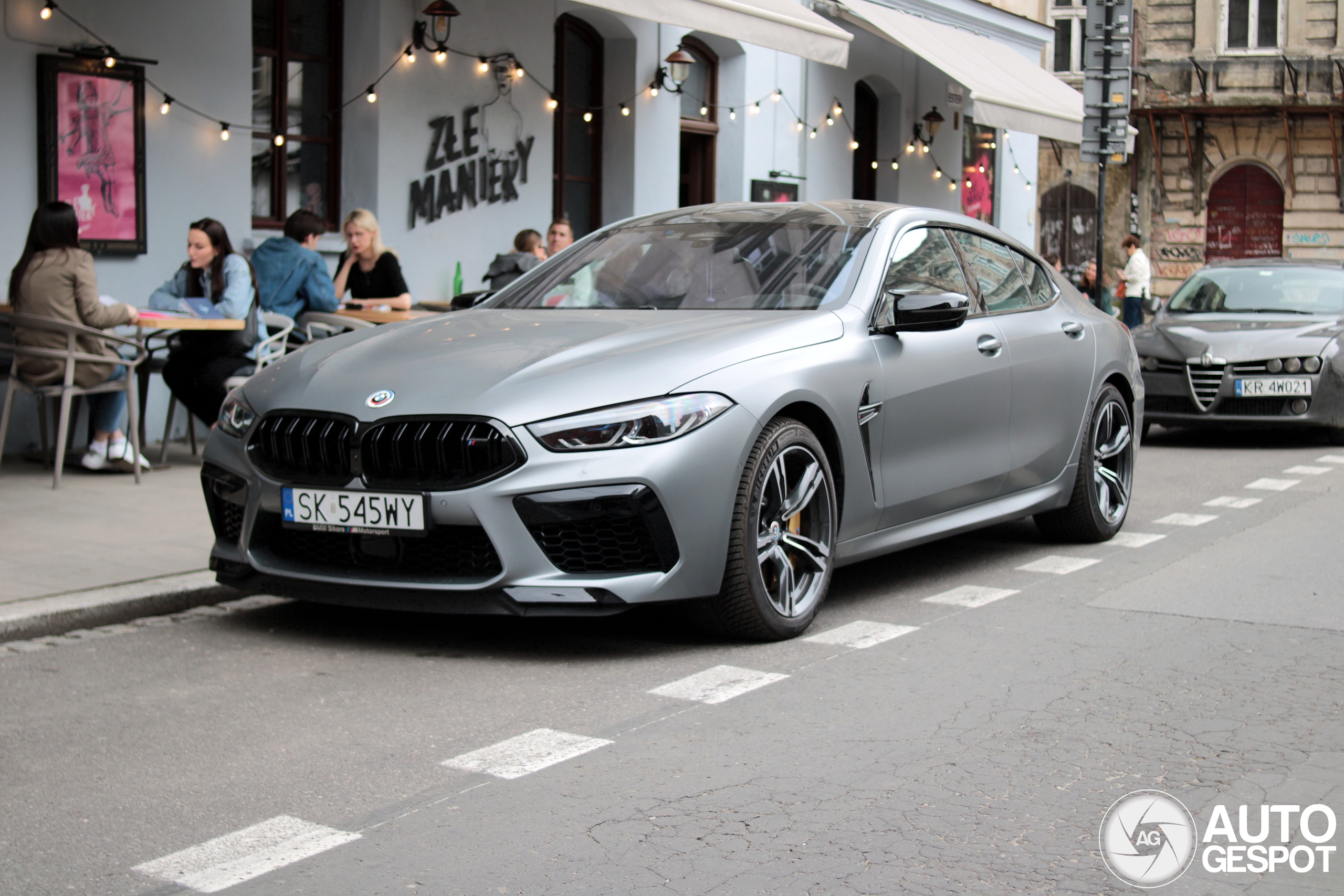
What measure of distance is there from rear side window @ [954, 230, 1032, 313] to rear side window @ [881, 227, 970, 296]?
16cm

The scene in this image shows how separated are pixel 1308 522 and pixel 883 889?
245 inches

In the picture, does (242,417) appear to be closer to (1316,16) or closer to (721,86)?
(721,86)

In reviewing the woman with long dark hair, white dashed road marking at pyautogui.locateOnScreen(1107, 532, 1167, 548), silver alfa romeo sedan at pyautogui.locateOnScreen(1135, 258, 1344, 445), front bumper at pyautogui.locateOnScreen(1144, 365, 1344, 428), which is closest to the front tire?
white dashed road marking at pyautogui.locateOnScreen(1107, 532, 1167, 548)

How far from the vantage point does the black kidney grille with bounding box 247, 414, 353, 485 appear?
5289mm

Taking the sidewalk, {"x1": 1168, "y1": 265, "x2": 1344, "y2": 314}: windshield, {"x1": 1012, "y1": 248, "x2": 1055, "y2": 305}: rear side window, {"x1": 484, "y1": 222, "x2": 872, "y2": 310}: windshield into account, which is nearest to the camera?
the sidewalk

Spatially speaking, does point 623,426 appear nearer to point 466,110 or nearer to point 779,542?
point 779,542

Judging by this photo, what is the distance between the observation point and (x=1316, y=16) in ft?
132

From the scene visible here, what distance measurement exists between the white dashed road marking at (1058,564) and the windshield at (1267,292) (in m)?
7.05

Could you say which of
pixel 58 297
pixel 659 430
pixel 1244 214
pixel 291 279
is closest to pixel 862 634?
pixel 659 430

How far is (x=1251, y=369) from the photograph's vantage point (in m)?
12.7

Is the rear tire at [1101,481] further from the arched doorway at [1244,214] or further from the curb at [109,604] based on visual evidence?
the arched doorway at [1244,214]

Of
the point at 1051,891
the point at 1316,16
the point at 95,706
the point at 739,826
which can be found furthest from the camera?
the point at 1316,16

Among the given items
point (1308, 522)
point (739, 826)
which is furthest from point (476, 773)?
point (1308, 522)

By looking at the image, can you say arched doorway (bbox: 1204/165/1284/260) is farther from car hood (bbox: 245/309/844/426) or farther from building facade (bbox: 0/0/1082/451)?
car hood (bbox: 245/309/844/426)
